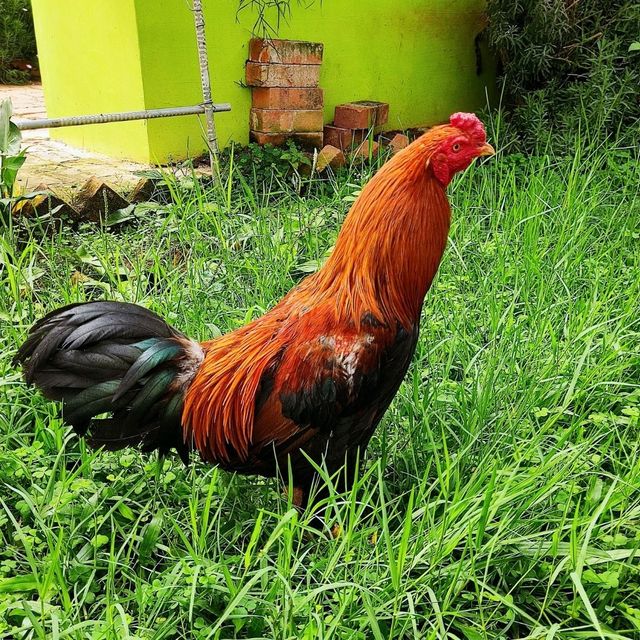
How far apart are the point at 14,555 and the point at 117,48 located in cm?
322

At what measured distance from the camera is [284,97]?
4199 mm

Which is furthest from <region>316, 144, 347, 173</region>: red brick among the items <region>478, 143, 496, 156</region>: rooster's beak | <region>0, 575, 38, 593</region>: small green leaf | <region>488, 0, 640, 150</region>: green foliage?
<region>0, 575, 38, 593</region>: small green leaf

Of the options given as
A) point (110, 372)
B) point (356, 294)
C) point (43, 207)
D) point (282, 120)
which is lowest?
point (110, 372)

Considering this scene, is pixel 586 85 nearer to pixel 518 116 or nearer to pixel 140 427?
pixel 518 116

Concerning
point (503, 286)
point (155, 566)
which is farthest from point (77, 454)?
point (503, 286)

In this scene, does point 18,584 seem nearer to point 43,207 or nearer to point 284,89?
point 43,207

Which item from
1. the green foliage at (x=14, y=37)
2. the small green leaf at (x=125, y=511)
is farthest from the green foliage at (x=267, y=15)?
the green foliage at (x=14, y=37)

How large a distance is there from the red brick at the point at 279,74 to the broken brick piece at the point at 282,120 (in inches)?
7.1

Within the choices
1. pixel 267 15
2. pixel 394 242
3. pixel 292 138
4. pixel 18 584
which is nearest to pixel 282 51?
pixel 267 15

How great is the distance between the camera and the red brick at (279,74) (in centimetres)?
409

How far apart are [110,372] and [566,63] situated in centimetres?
462

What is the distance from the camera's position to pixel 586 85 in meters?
4.50

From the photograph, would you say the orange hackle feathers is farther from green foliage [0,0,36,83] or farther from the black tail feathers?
green foliage [0,0,36,83]

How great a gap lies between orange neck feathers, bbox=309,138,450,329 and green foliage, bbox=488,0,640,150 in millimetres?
3090
